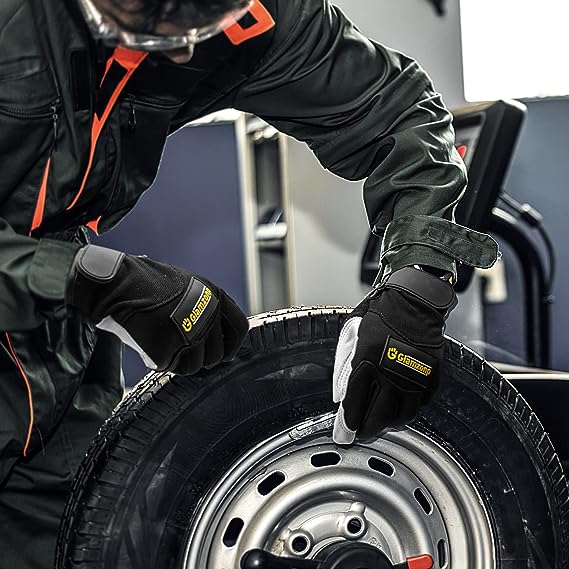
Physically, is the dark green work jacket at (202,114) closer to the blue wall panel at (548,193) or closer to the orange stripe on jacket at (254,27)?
the orange stripe on jacket at (254,27)

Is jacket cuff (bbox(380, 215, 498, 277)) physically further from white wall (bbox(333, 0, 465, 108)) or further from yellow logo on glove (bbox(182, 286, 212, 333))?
white wall (bbox(333, 0, 465, 108))

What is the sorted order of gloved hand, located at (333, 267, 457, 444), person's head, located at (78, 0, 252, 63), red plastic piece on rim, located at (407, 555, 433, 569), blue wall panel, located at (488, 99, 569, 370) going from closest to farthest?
person's head, located at (78, 0, 252, 63), gloved hand, located at (333, 267, 457, 444), red plastic piece on rim, located at (407, 555, 433, 569), blue wall panel, located at (488, 99, 569, 370)

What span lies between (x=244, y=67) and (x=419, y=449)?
0.62 m

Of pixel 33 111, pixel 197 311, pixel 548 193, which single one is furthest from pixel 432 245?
pixel 548 193

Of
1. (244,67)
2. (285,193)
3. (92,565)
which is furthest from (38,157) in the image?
(285,193)

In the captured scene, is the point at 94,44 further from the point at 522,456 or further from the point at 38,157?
the point at 522,456

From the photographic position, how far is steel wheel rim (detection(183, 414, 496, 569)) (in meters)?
1.19

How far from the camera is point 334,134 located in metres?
1.38

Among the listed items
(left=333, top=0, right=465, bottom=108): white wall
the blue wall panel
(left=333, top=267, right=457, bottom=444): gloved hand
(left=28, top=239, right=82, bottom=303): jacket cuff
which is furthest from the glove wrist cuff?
(left=333, top=0, right=465, bottom=108): white wall

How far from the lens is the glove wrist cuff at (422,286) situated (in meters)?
1.17

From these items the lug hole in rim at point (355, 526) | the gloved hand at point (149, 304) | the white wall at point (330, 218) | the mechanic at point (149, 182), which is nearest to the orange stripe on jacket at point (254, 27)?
the mechanic at point (149, 182)

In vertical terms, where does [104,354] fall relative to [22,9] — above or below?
below

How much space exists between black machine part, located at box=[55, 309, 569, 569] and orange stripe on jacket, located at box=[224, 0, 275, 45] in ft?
1.32

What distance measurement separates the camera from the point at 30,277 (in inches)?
40.7
